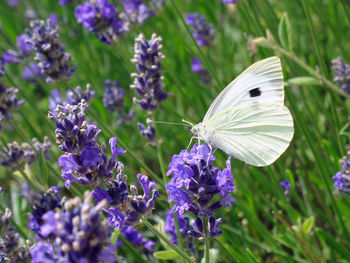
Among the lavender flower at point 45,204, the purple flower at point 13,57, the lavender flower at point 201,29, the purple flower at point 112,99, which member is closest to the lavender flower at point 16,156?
the lavender flower at point 45,204

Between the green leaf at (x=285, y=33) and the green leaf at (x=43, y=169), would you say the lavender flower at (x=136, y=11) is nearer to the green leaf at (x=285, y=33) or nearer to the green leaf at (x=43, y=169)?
the green leaf at (x=285, y=33)

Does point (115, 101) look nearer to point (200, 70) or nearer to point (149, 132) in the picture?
point (149, 132)

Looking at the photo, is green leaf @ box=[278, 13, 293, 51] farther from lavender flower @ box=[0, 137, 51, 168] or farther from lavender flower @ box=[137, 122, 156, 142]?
lavender flower @ box=[0, 137, 51, 168]

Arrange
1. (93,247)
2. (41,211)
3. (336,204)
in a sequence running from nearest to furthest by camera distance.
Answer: (93,247) < (41,211) < (336,204)

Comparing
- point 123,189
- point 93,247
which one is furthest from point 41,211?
point 93,247

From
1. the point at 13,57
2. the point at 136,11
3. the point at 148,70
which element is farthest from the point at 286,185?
the point at 13,57

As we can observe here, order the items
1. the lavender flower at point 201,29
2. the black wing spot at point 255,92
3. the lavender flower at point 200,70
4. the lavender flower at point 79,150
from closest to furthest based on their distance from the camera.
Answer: the lavender flower at point 79,150 → the black wing spot at point 255,92 → the lavender flower at point 201,29 → the lavender flower at point 200,70

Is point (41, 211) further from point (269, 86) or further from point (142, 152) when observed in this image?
point (142, 152)
